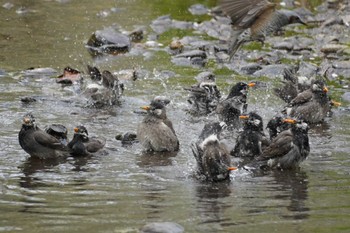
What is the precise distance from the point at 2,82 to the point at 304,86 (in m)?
5.49

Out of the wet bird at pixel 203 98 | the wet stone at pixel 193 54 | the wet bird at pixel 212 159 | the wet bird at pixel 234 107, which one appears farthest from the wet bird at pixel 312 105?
the wet stone at pixel 193 54

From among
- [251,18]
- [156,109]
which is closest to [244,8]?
[251,18]

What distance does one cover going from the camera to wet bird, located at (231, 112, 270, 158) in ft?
36.6

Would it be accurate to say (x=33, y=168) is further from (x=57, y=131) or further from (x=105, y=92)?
(x=105, y=92)

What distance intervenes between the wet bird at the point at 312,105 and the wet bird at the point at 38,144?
13.5ft

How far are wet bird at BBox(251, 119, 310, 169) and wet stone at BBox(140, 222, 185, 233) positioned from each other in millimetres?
3325

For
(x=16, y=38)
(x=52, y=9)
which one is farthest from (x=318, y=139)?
(x=52, y=9)

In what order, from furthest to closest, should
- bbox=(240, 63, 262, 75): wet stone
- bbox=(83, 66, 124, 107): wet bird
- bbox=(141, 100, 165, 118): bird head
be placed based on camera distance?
bbox=(240, 63, 262, 75): wet stone
bbox=(83, 66, 124, 107): wet bird
bbox=(141, 100, 165, 118): bird head

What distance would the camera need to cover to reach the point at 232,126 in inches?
513

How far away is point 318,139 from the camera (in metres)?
12.2

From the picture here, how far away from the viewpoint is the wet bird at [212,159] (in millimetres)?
9672

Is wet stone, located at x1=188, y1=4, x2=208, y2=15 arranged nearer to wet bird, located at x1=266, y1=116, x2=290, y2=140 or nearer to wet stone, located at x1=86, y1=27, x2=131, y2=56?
wet stone, located at x1=86, y1=27, x2=131, y2=56

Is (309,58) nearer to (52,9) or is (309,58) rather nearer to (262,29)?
(262,29)

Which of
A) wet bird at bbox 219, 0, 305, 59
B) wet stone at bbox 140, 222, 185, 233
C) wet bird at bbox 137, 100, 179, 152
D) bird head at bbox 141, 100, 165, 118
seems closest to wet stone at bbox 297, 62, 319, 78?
wet bird at bbox 219, 0, 305, 59
